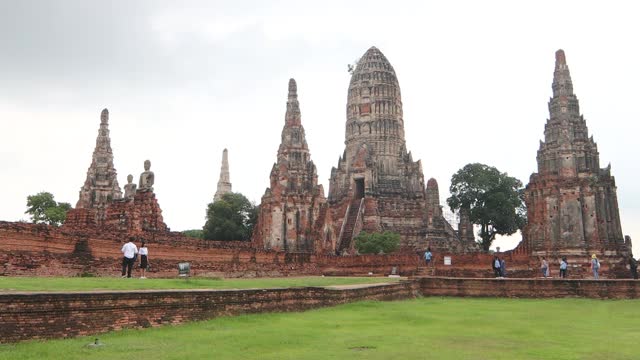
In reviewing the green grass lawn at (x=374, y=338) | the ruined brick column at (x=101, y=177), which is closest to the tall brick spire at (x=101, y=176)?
the ruined brick column at (x=101, y=177)

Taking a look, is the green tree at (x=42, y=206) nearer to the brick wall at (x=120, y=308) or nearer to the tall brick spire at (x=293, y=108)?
the tall brick spire at (x=293, y=108)

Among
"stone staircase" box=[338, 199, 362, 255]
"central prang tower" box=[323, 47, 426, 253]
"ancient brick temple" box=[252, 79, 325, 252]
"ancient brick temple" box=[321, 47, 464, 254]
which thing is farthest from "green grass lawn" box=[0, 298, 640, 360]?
"central prang tower" box=[323, 47, 426, 253]

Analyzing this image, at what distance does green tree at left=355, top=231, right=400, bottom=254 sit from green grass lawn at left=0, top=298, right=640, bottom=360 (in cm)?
3092

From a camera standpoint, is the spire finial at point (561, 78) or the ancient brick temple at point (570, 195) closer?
the ancient brick temple at point (570, 195)

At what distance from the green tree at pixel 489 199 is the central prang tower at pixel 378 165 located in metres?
7.10

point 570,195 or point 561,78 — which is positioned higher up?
point 561,78

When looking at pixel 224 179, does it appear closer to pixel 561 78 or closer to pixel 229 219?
pixel 229 219

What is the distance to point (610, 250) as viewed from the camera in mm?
32250

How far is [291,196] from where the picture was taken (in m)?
44.8

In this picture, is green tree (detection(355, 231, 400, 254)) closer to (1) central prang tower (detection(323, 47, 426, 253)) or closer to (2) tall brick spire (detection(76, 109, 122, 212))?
(1) central prang tower (detection(323, 47, 426, 253))

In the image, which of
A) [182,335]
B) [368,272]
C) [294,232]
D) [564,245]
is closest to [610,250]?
[564,245]

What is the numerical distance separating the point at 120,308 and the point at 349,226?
4217cm

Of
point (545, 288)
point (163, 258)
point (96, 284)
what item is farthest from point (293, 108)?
point (96, 284)

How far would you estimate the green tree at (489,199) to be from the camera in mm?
59688
